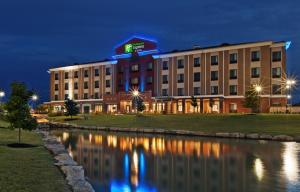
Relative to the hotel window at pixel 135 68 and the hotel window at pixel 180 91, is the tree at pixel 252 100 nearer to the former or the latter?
the hotel window at pixel 180 91

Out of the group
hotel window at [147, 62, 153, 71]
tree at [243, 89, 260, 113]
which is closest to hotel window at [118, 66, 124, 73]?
hotel window at [147, 62, 153, 71]

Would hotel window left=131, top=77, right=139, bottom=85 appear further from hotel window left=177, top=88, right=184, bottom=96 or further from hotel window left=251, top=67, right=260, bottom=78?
hotel window left=251, top=67, right=260, bottom=78

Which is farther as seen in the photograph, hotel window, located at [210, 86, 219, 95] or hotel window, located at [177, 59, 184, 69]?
hotel window, located at [177, 59, 184, 69]

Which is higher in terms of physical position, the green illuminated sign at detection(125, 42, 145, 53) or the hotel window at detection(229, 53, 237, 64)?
the green illuminated sign at detection(125, 42, 145, 53)

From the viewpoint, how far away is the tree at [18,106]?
30.4m

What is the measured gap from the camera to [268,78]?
7431 cm

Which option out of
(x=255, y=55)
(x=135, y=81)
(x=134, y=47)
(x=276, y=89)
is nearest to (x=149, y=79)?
(x=135, y=81)

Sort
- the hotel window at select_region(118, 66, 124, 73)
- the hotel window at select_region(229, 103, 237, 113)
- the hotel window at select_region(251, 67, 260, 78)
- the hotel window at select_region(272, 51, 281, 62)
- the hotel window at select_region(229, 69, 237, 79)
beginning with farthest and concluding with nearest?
the hotel window at select_region(118, 66, 124, 73), the hotel window at select_region(229, 69, 237, 79), the hotel window at select_region(229, 103, 237, 113), the hotel window at select_region(251, 67, 260, 78), the hotel window at select_region(272, 51, 281, 62)

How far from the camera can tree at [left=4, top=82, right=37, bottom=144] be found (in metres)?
30.4

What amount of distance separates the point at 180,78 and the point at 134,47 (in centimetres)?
1539

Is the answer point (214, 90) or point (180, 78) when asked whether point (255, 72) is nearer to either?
point (214, 90)

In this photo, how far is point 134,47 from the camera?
95000 millimetres

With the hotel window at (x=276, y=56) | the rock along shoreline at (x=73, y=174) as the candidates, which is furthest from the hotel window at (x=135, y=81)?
the rock along shoreline at (x=73, y=174)

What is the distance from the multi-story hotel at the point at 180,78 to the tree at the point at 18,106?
172 ft
